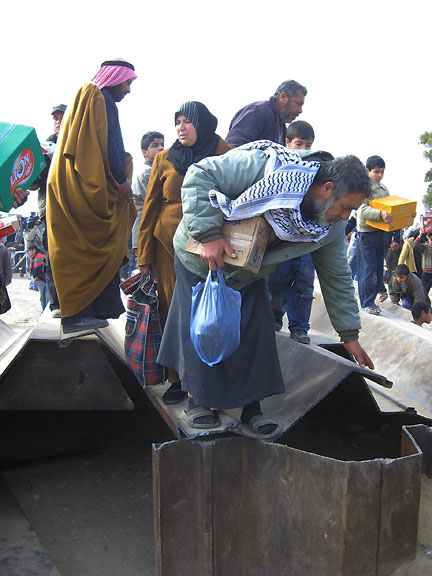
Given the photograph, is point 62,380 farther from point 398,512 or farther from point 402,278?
point 402,278

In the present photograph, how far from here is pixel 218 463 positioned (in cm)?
218

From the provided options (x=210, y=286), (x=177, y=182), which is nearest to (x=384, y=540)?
(x=210, y=286)

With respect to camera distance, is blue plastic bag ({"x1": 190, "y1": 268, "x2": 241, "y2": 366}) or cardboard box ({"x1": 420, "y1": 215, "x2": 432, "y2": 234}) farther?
cardboard box ({"x1": 420, "y1": 215, "x2": 432, "y2": 234})

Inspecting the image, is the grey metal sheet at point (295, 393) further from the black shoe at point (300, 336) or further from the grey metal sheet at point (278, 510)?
the black shoe at point (300, 336)

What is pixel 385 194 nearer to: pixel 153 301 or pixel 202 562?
pixel 153 301

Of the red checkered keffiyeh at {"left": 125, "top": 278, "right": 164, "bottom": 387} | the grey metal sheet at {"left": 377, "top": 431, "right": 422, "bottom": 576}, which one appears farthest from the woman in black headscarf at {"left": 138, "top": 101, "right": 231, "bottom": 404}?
the grey metal sheet at {"left": 377, "top": 431, "right": 422, "bottom": 576}

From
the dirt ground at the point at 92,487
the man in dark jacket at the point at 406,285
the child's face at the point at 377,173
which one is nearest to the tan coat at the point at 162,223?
the dirt ground at the point at 92,487

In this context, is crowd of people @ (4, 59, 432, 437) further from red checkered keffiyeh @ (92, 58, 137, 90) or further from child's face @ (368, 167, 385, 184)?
child's face @ (368, 167, 385, 184)

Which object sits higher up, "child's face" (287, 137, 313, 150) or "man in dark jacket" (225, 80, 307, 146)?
"man in dark jacket" (225, 80, 307, 146)

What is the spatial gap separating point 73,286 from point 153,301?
1.88ft

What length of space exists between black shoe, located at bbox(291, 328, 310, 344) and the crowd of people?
13 mm

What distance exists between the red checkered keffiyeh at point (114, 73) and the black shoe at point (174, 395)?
1.98 meters

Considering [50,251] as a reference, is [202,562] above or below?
below

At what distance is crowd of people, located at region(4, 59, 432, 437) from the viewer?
2.15 metres
